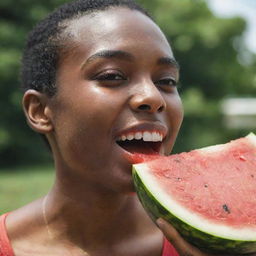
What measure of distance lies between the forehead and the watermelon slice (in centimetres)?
61

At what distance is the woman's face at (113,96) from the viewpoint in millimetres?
2316

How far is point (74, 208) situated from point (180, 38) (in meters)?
22.5

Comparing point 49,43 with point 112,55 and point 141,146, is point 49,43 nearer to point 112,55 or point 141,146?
point 112,55

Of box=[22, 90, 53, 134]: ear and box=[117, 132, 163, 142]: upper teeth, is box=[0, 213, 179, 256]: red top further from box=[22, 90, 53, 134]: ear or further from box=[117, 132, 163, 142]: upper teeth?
box=[117, 132, 163, 142]: upper teeth

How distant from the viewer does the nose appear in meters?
2.29

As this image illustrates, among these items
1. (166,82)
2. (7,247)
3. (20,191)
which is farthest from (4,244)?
(20,191)

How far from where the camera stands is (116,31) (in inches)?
96.1

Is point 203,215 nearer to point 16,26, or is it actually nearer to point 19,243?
point 19,243

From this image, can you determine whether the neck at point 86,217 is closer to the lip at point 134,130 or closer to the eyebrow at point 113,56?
the lip at point 134,130

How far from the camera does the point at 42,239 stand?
274 centimetres

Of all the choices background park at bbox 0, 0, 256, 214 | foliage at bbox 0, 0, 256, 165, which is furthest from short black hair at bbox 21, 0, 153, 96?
foliage at bbox 0, 0, 256, 165

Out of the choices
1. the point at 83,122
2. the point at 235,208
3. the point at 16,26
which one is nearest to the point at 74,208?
the point at 83,122

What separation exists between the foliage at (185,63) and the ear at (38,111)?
14882 millimetres

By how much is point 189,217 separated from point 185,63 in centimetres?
2424
